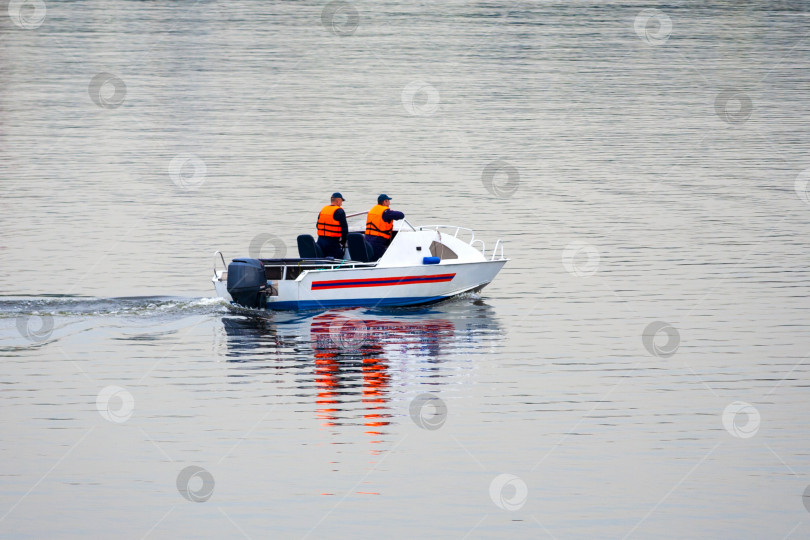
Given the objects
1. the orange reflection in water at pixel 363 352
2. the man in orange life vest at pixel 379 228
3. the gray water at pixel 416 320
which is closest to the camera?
the gray water at pixel 416 320

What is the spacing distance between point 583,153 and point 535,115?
11644mm

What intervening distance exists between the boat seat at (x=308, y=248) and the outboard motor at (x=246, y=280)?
1.89 metres

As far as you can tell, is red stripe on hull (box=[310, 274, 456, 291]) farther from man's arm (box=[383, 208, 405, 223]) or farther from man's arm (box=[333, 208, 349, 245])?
man's arm (box=[383, 208, 405, 223])

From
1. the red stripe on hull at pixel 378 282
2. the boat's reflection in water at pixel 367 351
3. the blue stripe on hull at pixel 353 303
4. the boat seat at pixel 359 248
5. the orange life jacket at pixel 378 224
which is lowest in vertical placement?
the boat's reflection in water at pixel 367 351

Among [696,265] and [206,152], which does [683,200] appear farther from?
[206,152]

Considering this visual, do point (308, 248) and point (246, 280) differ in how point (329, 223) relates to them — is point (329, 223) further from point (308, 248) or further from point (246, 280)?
point (246, 280)

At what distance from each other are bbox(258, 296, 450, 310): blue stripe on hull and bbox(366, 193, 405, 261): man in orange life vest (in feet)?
3.49

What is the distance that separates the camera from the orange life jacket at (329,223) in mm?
29188

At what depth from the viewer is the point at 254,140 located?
196 feet

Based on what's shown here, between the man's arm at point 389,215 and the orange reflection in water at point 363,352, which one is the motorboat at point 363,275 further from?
the orange reflection in water at point 363,352

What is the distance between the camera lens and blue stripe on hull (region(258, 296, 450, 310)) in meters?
28.4

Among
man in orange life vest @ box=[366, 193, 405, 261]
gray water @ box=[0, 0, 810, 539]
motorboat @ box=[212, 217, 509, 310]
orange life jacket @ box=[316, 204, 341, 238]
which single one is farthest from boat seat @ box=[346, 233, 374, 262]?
gray water @ box=[0, 0, 810, 539]

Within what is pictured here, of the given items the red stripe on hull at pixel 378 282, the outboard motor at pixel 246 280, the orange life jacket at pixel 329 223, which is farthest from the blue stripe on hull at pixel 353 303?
the orange life jacket at pixel 329 223

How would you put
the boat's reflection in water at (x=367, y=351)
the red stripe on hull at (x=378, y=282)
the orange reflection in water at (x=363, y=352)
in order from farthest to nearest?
the red stripe on hull at (x=378, y=282) → the boat's reflection in water at (x=367, y=351) → the orange reflection in water at (x=363, y=352)
